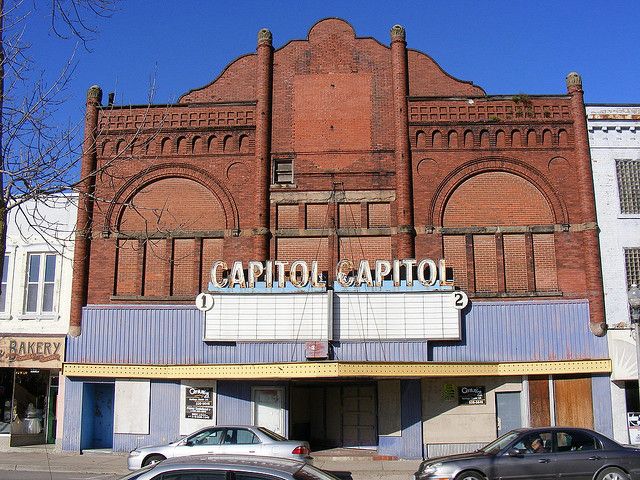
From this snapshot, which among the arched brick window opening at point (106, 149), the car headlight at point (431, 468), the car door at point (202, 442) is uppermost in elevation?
the arched brick window opening at point (106, 149)

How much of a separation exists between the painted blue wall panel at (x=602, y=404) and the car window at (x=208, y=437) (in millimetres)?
12308

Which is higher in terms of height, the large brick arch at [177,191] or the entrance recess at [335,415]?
the large brick arch at [177,191]

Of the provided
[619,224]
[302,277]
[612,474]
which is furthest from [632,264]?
[612,474]

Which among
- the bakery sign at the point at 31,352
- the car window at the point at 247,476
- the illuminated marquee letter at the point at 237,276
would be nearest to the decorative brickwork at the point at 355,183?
the bakery sign at the point at 31,352

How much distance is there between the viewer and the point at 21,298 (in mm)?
24297

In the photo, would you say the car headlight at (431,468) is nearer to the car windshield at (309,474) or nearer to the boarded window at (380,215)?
the car windshield at (309,474)

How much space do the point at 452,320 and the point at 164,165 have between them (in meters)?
11.5

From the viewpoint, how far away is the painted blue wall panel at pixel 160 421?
22.7 metres

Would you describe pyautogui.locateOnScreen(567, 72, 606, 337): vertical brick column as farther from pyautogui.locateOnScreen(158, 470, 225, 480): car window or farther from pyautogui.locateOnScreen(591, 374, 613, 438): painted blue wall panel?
pyautogui.locateOnScreen(158, 470, 225, 480): car window

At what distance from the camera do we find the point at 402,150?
24188 millimetres

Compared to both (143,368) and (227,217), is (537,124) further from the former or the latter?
(143,368)

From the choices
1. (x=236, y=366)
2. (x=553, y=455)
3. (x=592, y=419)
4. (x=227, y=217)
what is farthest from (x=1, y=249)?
(x=592, y=419)

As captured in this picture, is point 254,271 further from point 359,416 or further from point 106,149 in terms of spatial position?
point 106,149

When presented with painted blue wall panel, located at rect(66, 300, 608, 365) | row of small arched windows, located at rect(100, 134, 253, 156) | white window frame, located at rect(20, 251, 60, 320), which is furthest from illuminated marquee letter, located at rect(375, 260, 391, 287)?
white window frame, located at rect(20, 251, 60, 320)
